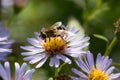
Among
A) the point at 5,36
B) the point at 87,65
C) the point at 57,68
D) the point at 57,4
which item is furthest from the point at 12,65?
the point at 57,4

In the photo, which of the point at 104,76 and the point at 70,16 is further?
the point at 70,16

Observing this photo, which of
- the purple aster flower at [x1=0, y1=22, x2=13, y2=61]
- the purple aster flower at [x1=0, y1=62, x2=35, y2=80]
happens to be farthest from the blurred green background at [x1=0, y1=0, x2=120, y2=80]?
the purple aster flower at [x1=0, y1=62, x2=35, y2=80]

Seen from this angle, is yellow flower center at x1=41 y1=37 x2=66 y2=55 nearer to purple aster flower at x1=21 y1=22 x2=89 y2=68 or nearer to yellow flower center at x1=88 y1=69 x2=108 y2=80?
purple aster flower at x1=21 y1=22 x2=89 y2=68

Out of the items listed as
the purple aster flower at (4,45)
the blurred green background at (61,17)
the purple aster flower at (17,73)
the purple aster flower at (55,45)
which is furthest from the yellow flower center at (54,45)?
the blurred green background at (61,17)

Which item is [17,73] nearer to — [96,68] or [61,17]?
[96,68]

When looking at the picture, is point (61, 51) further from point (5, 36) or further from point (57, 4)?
point (57, 4)

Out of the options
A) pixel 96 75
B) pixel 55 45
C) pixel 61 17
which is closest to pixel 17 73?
pixel 96 75
